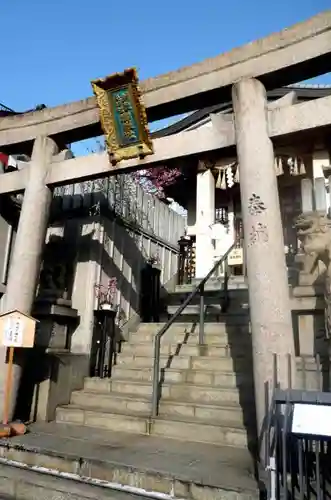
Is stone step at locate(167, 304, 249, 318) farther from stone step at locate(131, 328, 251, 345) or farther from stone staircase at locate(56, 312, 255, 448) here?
stone step at locate(131, 328, 251, 345)

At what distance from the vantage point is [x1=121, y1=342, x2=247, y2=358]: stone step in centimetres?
636

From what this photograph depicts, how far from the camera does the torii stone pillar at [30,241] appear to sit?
19.5ft

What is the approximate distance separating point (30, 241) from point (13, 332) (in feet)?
5.12

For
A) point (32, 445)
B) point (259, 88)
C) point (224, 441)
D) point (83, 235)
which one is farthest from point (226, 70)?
point (32, 445)

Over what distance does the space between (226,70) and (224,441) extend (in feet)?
16.5

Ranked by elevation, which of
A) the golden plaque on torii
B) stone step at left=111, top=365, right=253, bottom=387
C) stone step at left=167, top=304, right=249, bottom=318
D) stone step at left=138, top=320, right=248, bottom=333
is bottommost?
stone step at left=111, top=365, right=253, bottom=387

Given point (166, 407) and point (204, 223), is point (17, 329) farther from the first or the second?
point (204, 223)

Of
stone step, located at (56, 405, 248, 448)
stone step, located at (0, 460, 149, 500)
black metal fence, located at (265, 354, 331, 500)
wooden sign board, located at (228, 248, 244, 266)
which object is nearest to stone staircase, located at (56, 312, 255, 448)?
stone step, located at (56, 405, 248, 448)

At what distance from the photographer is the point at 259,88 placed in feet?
17.2

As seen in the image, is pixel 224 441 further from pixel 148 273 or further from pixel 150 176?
pixel 150 176

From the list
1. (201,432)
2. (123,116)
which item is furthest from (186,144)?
(201,432)

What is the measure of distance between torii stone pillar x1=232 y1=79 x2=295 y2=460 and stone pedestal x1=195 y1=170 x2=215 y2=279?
6.34 meters

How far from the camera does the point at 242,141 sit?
16.5 feet

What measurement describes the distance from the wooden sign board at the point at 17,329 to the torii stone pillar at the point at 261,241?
3.17m
